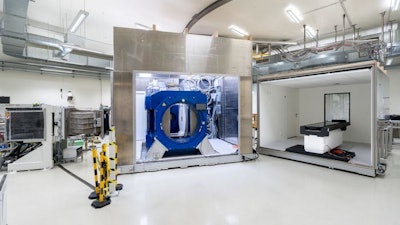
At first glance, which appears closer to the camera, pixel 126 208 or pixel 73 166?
pixel 126 208

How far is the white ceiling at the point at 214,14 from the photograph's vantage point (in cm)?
463

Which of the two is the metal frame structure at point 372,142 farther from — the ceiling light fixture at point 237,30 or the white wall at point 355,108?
the white wall at point 355,108

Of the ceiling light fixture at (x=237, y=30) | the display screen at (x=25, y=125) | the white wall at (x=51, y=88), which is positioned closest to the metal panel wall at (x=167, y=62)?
the ceiling light fixture at (x=237, y=30)

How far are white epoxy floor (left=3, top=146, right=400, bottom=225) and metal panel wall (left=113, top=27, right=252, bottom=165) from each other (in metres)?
1.01

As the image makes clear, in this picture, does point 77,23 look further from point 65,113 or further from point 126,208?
point 126,208

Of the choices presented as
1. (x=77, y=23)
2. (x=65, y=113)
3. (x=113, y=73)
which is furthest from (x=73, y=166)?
(x=77, y=23)

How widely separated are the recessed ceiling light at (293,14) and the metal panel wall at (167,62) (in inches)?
54.1

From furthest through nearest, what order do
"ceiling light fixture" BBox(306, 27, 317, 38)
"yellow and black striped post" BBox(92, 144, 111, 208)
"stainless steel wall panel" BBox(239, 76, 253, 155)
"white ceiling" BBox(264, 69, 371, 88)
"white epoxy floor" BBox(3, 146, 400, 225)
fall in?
"ceiling light fixture" BBox(306, 27, 317, 38), "stainless steel wall panel" BBox(239, 76, 253, 155), "white ceiling" BBox(264, 69, 371, 88), "yellow and black striped post" BBox(92, 144, 111, 208), "white epoxy floor" BBox(3, 146, 400, 225)

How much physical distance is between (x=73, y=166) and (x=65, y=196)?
1.88 m

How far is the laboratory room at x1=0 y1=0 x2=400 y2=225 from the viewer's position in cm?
259

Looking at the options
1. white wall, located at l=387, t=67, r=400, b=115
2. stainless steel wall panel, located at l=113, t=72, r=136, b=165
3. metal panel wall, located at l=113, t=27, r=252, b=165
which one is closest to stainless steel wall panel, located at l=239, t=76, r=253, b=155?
metal panel wall, located at l=113, t=27, r=252, b=165

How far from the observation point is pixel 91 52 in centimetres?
648

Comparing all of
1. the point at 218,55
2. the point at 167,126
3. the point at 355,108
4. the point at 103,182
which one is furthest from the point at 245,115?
the point at 355,108

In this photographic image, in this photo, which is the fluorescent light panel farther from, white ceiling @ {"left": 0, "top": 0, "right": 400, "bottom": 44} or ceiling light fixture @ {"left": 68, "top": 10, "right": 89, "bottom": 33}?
ceiling light fixture @ {"left": 68, "top": 10, "right": 89, "bottom": 33}
